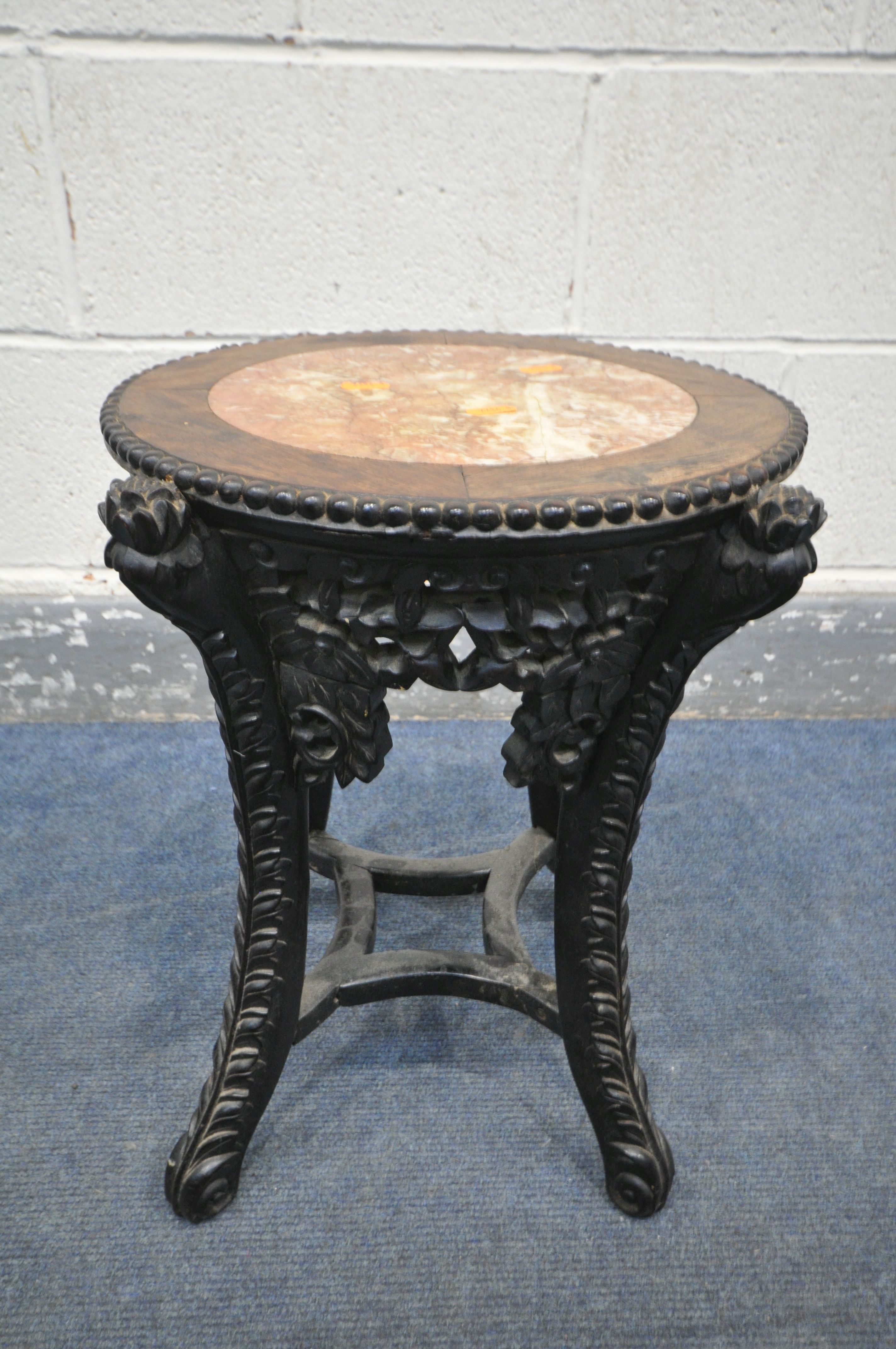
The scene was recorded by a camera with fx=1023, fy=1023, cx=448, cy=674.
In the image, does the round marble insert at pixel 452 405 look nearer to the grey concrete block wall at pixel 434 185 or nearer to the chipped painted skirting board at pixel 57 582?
the grey concrete block wall at pixel 434 185

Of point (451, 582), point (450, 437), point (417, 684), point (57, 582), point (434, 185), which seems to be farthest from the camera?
point (417, 684)

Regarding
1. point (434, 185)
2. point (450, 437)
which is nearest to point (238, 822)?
point (450, 437)

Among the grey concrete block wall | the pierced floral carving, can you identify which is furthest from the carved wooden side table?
the grey concrete block wall

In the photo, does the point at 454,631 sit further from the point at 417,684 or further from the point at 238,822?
the point at 417,684

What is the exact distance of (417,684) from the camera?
2258mm

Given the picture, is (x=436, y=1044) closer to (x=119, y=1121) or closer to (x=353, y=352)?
(x=119, y=1121)

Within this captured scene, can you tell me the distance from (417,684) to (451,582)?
1.36 meters

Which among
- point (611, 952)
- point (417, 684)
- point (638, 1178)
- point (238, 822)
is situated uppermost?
point (238, 822)

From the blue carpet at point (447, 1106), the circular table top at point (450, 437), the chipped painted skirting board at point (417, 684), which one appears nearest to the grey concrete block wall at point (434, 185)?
the chipped painted skirting board at point (417, 684)

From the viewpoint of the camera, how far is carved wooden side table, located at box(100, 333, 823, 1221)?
881mm

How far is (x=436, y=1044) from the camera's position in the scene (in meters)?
1.44

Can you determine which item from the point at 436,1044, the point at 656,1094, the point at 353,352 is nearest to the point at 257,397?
the point at 353,352

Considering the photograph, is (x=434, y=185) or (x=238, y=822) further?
(x=434, y=185)

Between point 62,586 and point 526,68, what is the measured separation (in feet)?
4.40
